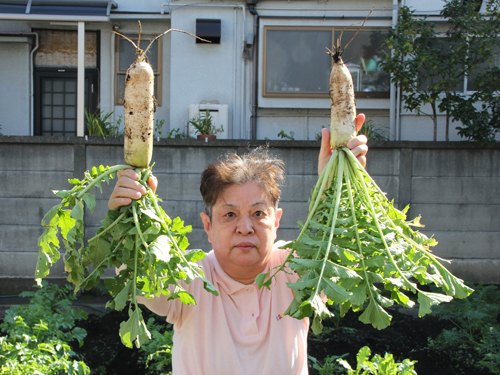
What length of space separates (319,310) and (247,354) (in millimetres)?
764

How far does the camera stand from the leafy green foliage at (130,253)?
1.73m

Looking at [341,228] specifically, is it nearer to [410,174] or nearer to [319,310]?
[319,310]

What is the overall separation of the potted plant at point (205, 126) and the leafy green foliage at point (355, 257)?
210 inches

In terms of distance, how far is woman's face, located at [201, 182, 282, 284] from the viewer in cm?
211

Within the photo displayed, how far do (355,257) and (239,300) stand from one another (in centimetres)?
78

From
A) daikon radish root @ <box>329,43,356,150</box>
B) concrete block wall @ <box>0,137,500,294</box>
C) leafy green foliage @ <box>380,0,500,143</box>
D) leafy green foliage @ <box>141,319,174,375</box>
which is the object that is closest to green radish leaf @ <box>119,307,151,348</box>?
daikon radish root @ <box>329,43,356,150</box>

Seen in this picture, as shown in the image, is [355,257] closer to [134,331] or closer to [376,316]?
[376,316]

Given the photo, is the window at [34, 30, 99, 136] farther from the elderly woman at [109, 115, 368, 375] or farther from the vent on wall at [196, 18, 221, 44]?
the elderly woman at [109, 115, 368, 375]

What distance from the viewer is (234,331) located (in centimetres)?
216

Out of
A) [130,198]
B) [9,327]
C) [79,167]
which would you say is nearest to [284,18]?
[79,167]

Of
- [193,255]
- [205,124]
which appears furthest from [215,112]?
[193,255]

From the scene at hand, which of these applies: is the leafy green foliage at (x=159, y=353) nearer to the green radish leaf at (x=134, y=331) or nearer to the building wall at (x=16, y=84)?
the green radish leaf at (x=134, y=331)

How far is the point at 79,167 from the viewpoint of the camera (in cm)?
657

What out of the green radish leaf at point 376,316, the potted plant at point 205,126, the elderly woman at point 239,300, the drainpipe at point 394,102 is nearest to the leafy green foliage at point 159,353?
the elderly woman at point 239,300
